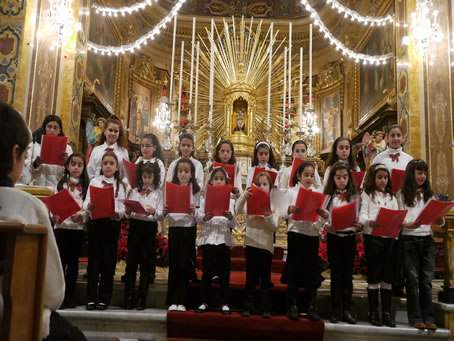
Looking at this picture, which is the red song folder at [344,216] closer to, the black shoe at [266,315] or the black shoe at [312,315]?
the black shoe at [312,315]

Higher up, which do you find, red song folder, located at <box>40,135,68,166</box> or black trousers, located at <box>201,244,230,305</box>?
red song folder, located at <box>40,135,68,166</box>

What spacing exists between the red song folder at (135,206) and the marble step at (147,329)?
840mm

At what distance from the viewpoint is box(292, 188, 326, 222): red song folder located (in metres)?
3.27

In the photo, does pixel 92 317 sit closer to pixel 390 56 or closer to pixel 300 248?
pixel 300 248

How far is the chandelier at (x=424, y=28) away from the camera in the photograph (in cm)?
620

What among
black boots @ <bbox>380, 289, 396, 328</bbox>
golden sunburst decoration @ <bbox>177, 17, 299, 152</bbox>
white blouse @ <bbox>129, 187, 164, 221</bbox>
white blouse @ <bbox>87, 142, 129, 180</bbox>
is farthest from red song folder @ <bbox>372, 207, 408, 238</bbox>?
golden sunburst decoration @ <bbox>177, 17, 299, 152</bbox>

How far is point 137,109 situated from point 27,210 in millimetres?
10842

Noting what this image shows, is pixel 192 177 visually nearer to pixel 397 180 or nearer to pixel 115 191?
pixel 115 191

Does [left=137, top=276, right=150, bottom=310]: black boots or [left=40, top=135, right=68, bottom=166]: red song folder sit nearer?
[left=137, top=276, right=150, bottom=310]: black boots

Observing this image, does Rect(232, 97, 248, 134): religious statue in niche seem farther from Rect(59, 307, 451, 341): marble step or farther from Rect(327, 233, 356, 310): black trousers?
Rect(59, 307, 451, 341): marble step

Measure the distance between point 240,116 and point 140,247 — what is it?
6.79 metres

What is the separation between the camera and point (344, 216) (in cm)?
338

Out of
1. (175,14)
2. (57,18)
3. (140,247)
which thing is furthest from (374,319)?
(175,14)

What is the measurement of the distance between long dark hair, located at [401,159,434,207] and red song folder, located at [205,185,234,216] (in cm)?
158
